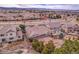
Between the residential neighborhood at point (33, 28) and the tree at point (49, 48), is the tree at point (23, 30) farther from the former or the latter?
the tree at point (49, 48)

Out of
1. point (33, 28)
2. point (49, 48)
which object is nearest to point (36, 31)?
point (33, 28)

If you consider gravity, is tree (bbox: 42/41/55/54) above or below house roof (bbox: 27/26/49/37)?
below

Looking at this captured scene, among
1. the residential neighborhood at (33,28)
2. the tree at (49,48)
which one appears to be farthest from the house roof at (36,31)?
the tree at (49,48)

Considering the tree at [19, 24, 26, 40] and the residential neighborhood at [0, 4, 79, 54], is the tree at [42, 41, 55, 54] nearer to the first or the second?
the residential neighborhood at [0, 4, 79, 54]

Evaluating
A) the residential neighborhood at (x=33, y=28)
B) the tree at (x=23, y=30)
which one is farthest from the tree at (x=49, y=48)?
the tree at (x=23, y=30)

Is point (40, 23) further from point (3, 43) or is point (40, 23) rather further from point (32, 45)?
point (3, 43)

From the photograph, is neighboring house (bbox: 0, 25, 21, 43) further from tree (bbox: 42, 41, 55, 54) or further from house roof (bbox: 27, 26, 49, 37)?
tree (bbox: 42, 41, 55, 54)

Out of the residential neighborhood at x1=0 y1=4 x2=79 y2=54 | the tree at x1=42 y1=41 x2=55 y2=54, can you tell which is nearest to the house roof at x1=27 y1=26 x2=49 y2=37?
the residential neighborhood at x1=0 y1=4 x2=79 y2=54

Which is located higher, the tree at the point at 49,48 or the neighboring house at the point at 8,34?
the neighboring house at the point at 8,34

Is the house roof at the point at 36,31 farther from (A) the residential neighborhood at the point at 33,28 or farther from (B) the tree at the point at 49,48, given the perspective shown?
(B) the tree at the point at 49,48
